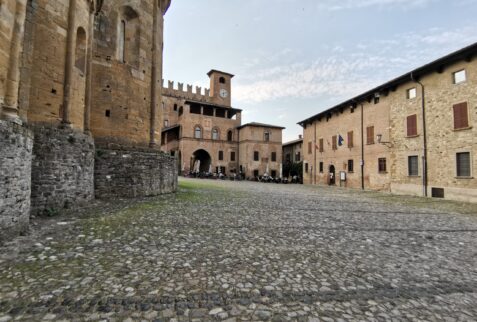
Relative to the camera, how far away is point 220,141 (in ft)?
139

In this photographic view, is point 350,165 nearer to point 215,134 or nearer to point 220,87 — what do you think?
point 215,134

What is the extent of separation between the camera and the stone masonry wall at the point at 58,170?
22.9 ft

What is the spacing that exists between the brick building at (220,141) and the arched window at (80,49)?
95.3ft

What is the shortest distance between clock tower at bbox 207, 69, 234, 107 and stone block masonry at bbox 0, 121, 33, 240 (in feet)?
156

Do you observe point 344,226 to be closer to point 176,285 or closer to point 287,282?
point 287,282

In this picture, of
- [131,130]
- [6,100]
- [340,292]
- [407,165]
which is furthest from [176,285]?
→ [407,165]

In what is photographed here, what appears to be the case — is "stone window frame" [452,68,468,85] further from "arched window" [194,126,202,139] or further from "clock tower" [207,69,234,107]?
"clock tower" [207,69,234,107]

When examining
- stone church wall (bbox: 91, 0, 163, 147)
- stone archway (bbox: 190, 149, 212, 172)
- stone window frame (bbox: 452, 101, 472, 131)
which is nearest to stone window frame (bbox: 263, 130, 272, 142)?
stone archway (bbox: 190, 149, 212, 172)

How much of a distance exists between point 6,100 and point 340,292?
741 centimetres

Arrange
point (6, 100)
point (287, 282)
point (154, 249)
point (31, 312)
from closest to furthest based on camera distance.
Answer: point (31, 312)
point (287, 282)
point (154, 249)
point (6, 100)

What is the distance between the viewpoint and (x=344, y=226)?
6555 millimetres

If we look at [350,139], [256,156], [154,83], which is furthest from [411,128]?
[256,156]

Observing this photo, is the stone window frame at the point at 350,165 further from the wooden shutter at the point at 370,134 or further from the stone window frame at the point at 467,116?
the stone window frame at the point at 467,116

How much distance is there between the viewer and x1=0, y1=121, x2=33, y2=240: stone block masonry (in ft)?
15.2
